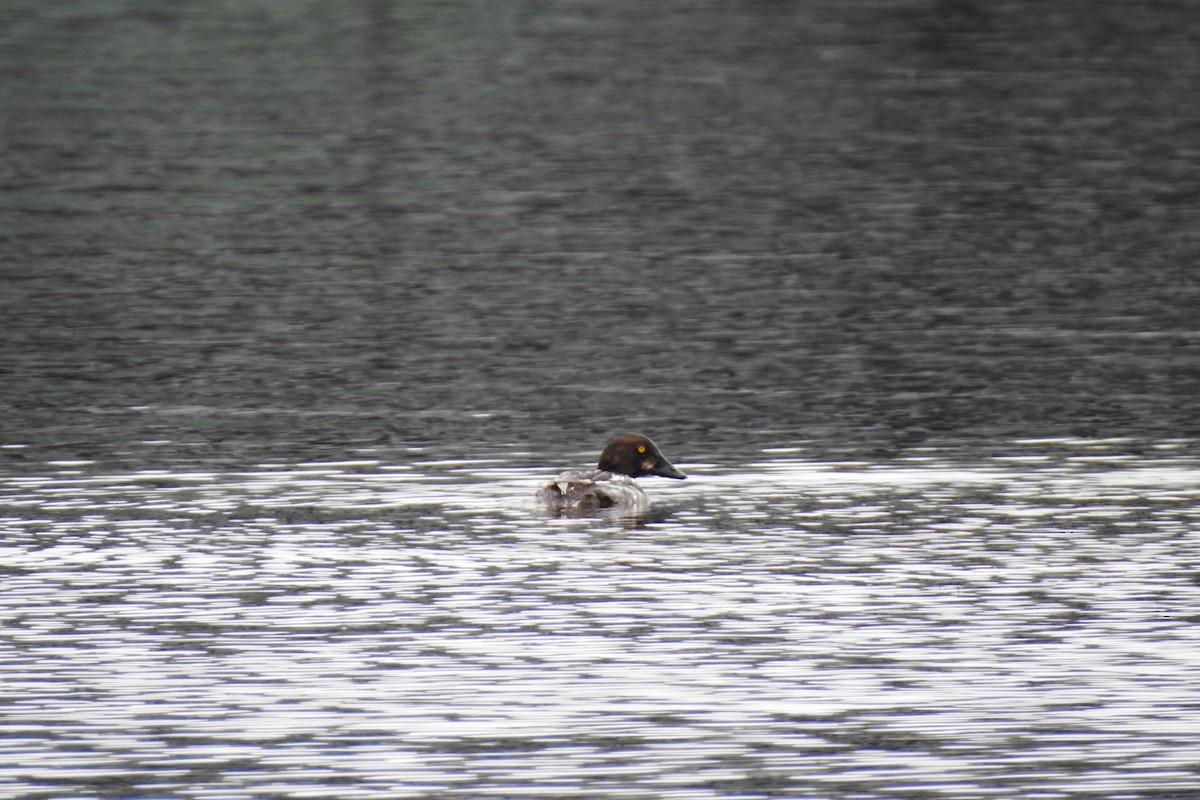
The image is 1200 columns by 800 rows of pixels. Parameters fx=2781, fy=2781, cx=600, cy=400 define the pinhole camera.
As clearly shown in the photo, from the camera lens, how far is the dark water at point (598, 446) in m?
12.2

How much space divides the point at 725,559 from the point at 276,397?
7292 millimetres

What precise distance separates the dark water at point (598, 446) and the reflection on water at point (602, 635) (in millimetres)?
34

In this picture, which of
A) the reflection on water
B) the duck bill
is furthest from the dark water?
the duck bill

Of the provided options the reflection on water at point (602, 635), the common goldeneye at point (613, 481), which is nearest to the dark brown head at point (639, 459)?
the common goldeneye at point (613, 481)

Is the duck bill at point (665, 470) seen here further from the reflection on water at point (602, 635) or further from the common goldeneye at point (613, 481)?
the reflection on water at point (602, 635)

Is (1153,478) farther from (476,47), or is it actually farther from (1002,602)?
(476,47)

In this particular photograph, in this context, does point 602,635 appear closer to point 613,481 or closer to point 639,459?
point 613,481

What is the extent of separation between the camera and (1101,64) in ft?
175

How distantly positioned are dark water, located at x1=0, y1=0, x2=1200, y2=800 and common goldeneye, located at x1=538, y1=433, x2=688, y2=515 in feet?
0.67

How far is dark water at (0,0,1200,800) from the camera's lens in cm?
1222

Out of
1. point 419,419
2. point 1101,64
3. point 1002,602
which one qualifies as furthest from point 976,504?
point 1101,64

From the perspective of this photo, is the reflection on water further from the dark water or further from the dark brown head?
the dark brown head

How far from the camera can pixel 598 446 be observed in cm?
1939

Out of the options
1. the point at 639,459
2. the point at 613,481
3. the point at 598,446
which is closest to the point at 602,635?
the point at 613,481
